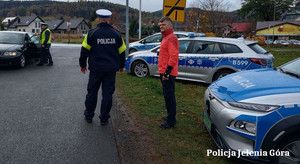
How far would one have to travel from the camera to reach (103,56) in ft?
13.4

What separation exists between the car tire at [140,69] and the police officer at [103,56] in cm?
429

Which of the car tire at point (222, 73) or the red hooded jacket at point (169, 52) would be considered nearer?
the red hooded jacket at point (169, 52)

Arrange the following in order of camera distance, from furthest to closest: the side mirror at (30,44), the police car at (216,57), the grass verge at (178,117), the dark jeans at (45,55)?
the side mirror at (30,44) < the dark jeans at (45,55) < the police car at (216,57) < the grass verge at (178,117)

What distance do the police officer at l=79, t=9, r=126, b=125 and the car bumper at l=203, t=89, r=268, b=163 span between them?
1785mm

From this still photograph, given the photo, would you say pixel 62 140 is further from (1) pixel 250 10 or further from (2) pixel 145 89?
(1) pixel 250 10

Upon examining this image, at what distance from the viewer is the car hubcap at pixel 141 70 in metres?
8.68

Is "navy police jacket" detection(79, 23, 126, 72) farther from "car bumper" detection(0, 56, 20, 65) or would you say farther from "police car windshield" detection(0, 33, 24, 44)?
"police car windshield" detection(0, 33, 24, 44)

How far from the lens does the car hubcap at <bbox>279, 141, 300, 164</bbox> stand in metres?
2.67

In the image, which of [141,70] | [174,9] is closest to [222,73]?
[174,9]

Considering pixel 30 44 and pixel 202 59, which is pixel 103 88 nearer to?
pixel 202 59

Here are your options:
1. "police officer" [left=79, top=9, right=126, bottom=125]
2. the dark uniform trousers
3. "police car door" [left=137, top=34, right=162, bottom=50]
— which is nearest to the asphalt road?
"police officer" [left=79, top=9, right=126, bottom=125]

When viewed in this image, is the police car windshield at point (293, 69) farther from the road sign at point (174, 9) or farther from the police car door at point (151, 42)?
the police car door at point (151, 42)

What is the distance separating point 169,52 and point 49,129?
2296 mm

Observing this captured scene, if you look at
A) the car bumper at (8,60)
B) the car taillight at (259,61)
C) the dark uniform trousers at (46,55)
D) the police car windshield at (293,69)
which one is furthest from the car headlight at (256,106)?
the dark uniform trousers at (46,55)
